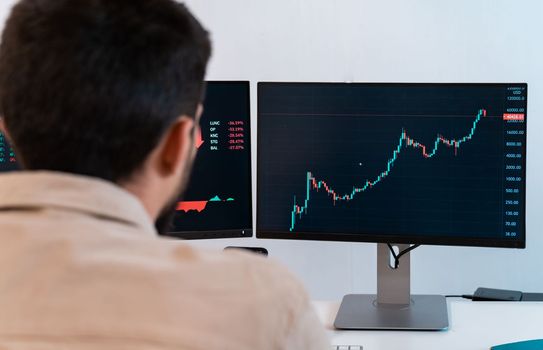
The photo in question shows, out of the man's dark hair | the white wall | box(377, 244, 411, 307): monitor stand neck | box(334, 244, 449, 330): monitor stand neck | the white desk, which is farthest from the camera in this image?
the white wall

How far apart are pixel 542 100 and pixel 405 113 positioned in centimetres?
113

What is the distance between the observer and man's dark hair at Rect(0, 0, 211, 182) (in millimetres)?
757

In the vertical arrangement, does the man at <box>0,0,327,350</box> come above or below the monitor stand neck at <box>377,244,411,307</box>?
above

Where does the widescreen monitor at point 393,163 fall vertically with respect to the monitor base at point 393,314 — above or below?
above

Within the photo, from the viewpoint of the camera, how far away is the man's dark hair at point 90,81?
757 millimetres

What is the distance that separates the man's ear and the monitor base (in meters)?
0.93

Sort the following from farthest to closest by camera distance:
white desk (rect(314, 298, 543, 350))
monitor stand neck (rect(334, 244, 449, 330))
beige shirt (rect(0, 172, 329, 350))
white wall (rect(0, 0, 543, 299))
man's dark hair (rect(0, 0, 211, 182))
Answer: white wall (rect(0, 0, 543, 299))
monitor stand neck (rect(334, 244, 449, 330))
white desk (rect(314, 298, 543, 350))
man's dark hair (rect(0, 0, 211, 182))
beige shirt (rect(0, 172, 329, 350))

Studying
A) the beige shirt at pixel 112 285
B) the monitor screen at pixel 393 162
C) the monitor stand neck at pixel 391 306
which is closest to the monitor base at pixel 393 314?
the monitor stand neck at pixel 391 306

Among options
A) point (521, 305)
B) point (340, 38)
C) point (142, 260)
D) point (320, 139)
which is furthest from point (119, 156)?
point (340, 38)

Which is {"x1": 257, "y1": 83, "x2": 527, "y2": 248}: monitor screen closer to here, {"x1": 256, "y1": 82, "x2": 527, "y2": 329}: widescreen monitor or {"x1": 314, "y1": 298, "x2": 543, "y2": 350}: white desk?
{"x1": 256, "y1": 82, "x2": 527, "y2": 329}: widescreen monitor

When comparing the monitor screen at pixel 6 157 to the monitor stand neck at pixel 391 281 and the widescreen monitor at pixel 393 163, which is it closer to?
the widescreen monitor at pixel 393 163

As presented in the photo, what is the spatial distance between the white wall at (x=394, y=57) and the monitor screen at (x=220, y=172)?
903 mm

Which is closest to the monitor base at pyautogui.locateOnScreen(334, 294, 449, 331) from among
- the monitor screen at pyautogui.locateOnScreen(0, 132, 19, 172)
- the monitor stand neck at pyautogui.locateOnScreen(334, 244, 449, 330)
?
the monitor stand neck at pyautogui.locateOnScreen(334, 244, 449, 330)

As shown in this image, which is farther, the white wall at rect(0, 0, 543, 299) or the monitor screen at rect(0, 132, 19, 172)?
the white wall at rect(0, 0, 543, 299)
